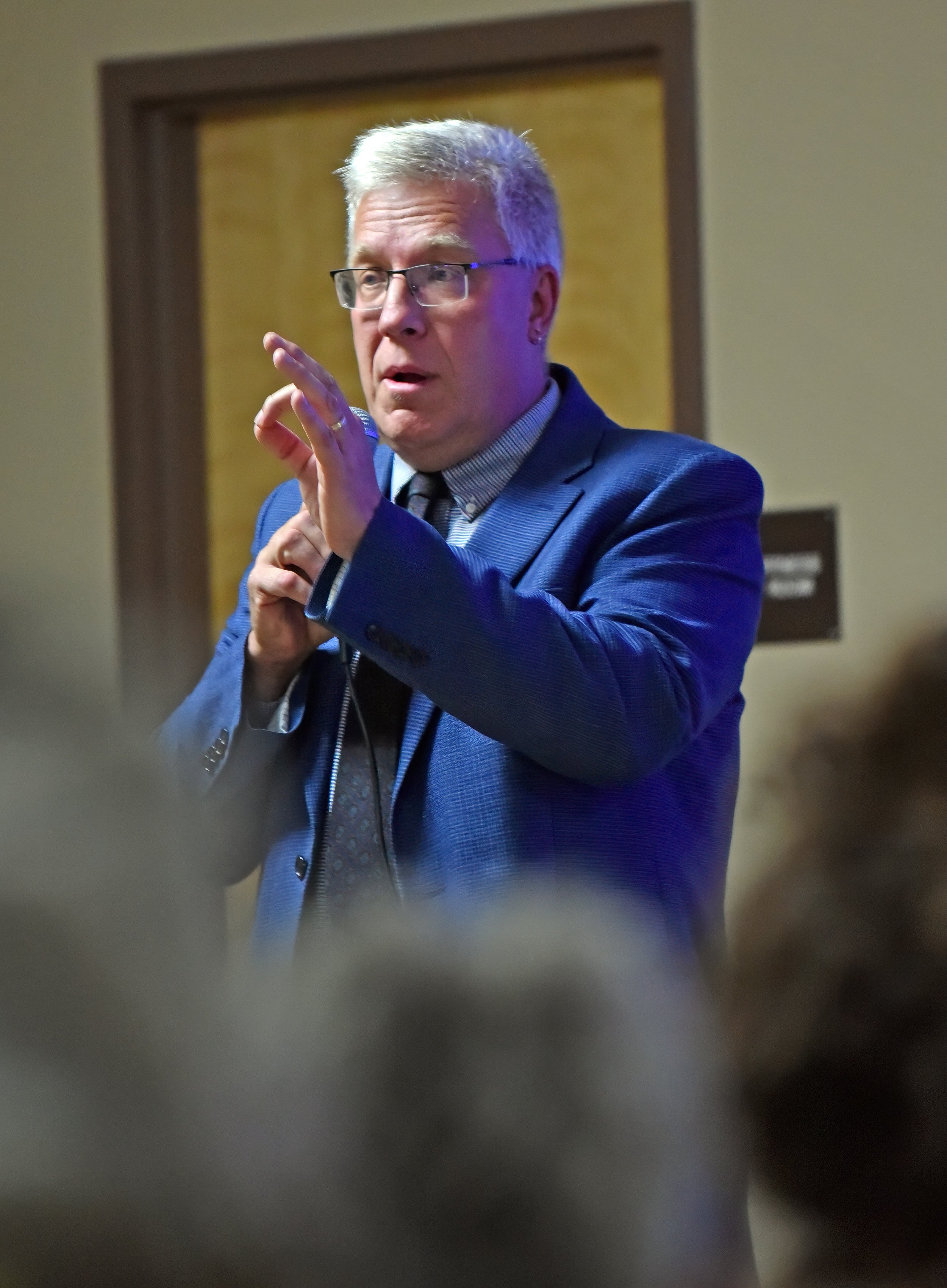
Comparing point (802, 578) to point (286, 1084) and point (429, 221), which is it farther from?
point (286, 1084)

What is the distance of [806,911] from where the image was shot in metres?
0.38

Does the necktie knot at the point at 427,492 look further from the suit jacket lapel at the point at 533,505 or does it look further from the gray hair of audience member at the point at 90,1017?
the gray hair of audience member at the point at 90,1017

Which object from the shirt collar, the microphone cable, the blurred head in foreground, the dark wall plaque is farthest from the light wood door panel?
the blurred head in foreground

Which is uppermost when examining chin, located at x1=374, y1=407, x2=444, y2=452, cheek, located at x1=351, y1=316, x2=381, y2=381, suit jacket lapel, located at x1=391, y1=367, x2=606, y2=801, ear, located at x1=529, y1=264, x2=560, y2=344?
ear, located at x1=529, y1=264, x2=560, y2=344

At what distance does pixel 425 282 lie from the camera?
180 cm

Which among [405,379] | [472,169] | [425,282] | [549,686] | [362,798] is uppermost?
[472,169]

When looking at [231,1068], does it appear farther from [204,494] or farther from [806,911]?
[204,494]

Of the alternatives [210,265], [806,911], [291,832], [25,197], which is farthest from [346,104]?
[806,911]

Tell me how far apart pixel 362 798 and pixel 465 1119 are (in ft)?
4.44

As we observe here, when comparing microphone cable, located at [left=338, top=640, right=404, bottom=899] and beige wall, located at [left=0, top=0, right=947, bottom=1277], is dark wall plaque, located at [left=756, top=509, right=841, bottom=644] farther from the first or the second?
microphone cable, located at [left=338, top=640, right=404, bottom=899]

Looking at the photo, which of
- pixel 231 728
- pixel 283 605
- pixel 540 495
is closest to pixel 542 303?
pixel 540 495

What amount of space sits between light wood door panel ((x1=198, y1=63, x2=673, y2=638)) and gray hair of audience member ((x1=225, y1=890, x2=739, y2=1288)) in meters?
3.09

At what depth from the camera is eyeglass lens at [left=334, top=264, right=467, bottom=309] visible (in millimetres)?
1796

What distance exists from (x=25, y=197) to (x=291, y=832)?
2.39m
